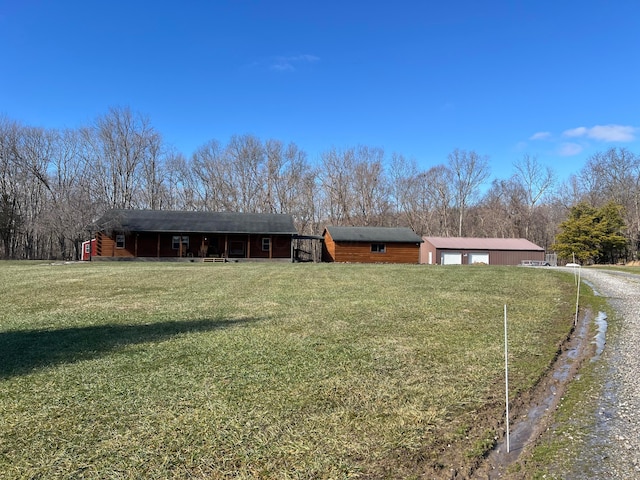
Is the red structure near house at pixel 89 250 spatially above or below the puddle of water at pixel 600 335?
above

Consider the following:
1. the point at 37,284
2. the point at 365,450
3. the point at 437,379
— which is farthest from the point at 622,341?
the point at 37,284

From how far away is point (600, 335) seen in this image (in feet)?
21.8

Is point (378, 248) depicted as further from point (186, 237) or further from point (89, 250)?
point (89, 250)

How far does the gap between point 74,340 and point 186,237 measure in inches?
1036

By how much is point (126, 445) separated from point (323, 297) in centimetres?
806

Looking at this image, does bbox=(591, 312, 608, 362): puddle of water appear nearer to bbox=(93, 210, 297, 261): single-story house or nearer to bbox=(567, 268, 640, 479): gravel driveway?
bbox=(567, 268, 640, 479): gravel driveway

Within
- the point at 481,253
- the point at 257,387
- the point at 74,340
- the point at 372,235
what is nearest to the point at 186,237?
the point at 372,235

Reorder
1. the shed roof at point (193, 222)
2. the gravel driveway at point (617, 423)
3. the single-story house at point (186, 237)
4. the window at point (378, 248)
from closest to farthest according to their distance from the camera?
the gravel driveway at point (617, 423)
the shed roof at point (193, 222)
the single-story house at point (186, 237)
the window at point (378, 248)

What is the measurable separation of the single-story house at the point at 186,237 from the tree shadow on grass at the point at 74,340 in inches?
921

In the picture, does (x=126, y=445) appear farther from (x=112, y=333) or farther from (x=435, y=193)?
(x=435, y=193)

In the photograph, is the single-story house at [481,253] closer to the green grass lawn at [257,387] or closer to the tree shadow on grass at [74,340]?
the green grass lawn at [257,387]

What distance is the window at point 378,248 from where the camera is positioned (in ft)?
113

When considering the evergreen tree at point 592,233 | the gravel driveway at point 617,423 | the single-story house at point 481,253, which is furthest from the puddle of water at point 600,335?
the evergreen tree at point 592,233

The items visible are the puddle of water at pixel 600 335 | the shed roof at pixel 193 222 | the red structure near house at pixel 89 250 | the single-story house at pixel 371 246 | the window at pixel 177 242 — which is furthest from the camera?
the single-story house at pixel 371 246
